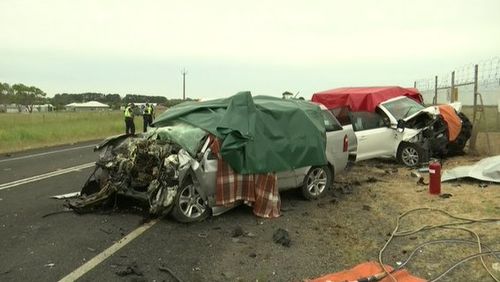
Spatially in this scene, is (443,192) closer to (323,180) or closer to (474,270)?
(323,180)

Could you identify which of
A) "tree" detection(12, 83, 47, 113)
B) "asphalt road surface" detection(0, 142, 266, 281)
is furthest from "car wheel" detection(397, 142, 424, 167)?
"tree" detection(12, 83, 47, 113)

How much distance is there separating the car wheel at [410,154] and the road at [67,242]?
7.78m

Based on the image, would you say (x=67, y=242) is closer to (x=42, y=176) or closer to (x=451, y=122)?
(x=42, y=176)

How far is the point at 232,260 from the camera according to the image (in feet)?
18.8

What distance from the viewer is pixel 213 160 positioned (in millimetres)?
7375

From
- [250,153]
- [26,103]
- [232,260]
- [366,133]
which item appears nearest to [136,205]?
[250,153]

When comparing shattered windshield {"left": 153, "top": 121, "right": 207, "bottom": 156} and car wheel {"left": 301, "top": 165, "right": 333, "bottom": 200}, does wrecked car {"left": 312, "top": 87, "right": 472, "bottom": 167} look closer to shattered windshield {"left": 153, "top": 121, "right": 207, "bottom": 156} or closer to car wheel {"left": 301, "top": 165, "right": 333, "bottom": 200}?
car wheel {"left": 301, "top": 165, "right": 333, "bottom": 200}

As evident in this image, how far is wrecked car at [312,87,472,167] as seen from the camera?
513 inches

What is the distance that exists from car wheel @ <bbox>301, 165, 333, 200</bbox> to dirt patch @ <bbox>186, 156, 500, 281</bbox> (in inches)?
6.4

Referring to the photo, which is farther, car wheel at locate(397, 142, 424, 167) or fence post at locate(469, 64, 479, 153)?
fence post at locate(469, 64, 479, 153)

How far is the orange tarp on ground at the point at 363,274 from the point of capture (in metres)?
5.00

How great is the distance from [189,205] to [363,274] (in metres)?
2.87

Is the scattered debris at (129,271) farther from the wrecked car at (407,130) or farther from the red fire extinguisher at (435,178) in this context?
the wrecked car at (407,130)

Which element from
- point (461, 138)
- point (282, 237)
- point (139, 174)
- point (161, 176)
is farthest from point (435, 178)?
point (461, 138)
